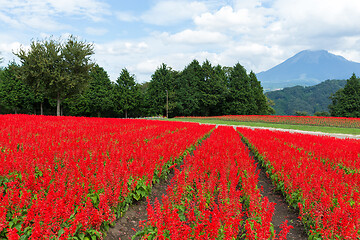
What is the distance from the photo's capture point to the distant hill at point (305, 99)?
356 feet

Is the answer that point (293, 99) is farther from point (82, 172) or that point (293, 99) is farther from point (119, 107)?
point (82, 172)

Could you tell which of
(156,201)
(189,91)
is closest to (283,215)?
(156,201)

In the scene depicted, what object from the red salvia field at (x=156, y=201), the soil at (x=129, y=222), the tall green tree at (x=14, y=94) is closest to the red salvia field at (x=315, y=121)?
the red salvia field at (x=156, y=201)

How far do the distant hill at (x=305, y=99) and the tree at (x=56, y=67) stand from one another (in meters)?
97.2

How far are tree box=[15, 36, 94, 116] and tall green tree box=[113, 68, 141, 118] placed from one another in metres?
22.0

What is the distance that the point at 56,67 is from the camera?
2688 centimetres

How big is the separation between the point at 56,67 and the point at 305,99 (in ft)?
398

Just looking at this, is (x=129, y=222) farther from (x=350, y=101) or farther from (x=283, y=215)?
(x=350, y=101)

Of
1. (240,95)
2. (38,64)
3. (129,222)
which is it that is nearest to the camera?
(129,222)

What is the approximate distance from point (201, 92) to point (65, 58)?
3432 centimetres

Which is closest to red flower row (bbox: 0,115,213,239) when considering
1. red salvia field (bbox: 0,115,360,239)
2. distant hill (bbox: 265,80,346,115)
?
red salvia field (bbox: 0,115,360,239)

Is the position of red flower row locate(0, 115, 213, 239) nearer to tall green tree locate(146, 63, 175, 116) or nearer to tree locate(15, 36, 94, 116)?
tree locate(15, 36, 94, 116)

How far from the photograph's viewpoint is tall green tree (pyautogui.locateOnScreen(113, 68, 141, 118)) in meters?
51.1

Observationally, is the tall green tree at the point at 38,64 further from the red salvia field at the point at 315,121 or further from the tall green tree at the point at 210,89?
the tall green tree at the point at 210,89
